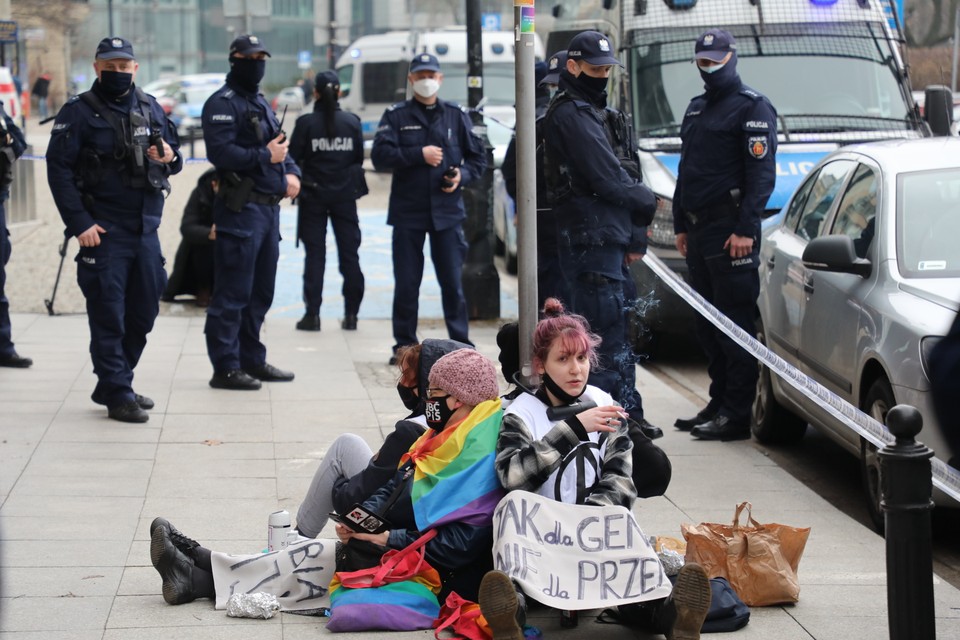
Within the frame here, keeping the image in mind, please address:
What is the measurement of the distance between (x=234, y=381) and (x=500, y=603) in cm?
496

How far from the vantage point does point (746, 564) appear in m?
4.95

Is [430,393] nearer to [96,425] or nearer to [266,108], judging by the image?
[96,425]

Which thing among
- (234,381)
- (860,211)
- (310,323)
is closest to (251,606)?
(860,211)

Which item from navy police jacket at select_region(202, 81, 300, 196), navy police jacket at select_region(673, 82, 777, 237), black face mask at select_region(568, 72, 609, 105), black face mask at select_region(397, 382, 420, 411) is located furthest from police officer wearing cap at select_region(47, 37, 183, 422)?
black face mask at select_region(397, 382, 420, 411)

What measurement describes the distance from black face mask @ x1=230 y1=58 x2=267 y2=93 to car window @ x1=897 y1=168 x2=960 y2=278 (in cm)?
394

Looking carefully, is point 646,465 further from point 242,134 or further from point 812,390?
point 242,134

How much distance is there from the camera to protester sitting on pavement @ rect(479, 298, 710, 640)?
174 inches

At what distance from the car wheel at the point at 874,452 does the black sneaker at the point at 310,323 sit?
5.92m

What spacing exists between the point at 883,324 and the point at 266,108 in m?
4.27

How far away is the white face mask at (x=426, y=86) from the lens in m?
9.79

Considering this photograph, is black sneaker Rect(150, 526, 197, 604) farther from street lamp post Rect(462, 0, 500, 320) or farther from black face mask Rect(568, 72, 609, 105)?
street lamp post Rect(462, 0, 500, 320)

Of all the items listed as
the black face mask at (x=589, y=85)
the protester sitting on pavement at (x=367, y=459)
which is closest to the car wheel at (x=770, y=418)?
the black face mask at (x=589, y=85)

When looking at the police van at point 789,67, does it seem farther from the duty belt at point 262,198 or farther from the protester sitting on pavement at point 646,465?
the protester sitting on pavement at point 646,465

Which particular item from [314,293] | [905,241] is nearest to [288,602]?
[905,241]
